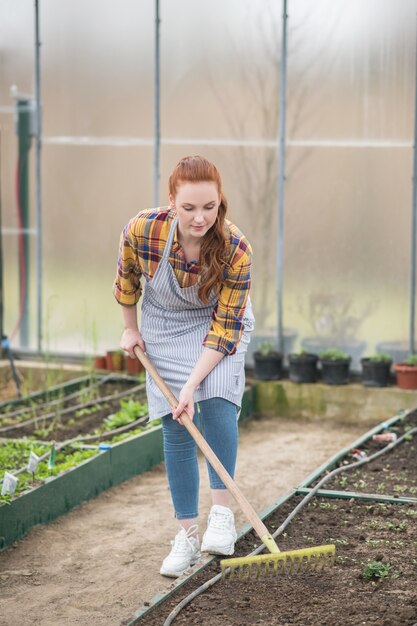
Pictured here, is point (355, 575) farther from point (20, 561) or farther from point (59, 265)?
point (59, 265)

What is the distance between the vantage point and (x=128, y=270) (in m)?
3.18

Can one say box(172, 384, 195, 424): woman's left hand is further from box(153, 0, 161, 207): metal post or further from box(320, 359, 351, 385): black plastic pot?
box(153, 0, 161, 207): metal post

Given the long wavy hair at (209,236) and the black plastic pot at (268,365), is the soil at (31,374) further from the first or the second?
the long wavy hair at (209,236)

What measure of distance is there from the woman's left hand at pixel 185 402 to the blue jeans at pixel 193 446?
97 millimetres

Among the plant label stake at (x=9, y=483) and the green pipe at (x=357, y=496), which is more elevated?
the plant label stake at (x=9, y=483)

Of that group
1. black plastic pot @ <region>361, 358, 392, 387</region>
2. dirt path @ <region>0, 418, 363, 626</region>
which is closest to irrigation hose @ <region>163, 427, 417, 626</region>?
dirt path @ <region>0, 418, 363, 626</region>

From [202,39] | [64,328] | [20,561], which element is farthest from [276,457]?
[202,39]

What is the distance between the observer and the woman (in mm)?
2982

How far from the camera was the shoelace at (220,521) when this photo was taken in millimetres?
3223

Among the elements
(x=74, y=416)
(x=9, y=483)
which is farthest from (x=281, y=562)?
(x=74, y=416)

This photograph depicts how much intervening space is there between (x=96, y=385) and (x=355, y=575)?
3.03 metres

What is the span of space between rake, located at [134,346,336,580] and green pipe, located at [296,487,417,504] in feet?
2.67

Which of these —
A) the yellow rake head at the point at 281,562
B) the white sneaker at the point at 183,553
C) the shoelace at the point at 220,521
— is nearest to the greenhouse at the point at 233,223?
the white sneaker at the point at 183,553

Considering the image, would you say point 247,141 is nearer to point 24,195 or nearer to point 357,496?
point 24,195
